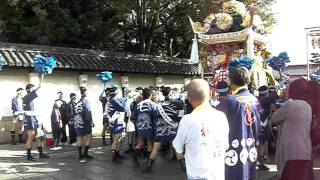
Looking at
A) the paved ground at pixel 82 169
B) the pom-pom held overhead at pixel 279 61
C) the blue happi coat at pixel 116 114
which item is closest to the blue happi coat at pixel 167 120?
the paved ground at pixel 82 169

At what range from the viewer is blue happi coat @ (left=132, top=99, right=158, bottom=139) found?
9508 mm

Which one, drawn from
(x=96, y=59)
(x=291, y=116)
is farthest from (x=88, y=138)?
(x=96, y=59)

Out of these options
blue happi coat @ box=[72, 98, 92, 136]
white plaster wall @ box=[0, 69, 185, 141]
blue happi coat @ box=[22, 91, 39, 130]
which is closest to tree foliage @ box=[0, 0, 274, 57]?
white plaster wall @ box=[0, 69, 185, 141]

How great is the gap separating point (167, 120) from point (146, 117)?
1.76 feet

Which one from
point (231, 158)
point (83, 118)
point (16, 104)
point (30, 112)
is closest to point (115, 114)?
point (83, 118)

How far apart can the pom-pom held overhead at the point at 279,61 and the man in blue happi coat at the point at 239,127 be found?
753cm

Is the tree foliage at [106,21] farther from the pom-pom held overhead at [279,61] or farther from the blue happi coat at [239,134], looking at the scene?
the blue happi coat at [239,134]

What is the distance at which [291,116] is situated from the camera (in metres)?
5.37

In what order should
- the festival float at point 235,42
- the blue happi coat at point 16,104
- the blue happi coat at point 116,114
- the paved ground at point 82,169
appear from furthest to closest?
the blue happi coat at point 16,104 → the festival float at point 235,42 → the blue happi coat at point 116,114 → the paved ground at point 82,169

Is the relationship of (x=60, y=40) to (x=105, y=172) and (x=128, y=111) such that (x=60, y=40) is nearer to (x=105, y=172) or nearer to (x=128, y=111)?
(x=128, y=111)

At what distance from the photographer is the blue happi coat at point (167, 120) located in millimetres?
9180

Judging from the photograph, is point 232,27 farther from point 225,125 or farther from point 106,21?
point 106,21

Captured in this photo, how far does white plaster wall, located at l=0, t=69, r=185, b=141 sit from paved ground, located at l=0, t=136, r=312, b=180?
2.54 metres

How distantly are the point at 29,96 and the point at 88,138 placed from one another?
1.77 meters
